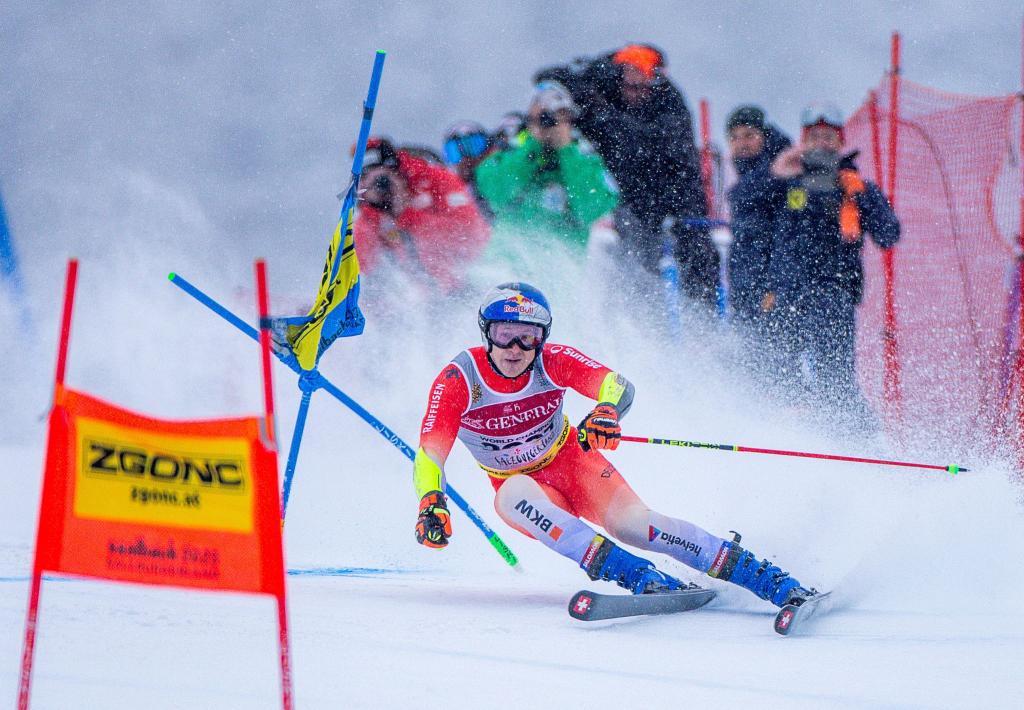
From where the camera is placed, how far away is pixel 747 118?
6281 mm

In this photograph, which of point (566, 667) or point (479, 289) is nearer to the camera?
point (566, 667)

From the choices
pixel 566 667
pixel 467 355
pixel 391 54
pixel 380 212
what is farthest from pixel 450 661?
pixel 391 54

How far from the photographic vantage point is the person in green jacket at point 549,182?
245 inches

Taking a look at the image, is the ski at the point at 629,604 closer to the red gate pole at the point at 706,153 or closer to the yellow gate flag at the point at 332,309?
the yellow gate flag at the point at 332,309

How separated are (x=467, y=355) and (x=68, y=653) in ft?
6.65

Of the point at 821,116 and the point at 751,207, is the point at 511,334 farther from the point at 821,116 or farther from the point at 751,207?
the point at 821,116

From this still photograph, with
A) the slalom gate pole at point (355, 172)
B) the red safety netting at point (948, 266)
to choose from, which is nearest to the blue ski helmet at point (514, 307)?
the slalom gate pole at point (355, 172)

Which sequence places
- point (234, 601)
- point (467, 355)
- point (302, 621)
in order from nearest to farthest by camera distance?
1. point (302, 621)
2. point (234, 601)
3. point (467, 355)

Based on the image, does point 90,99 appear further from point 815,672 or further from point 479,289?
point 815,672

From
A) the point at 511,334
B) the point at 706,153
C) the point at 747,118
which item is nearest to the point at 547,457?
the point at 511,334

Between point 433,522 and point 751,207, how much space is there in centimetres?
326

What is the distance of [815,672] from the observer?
9.65 ft

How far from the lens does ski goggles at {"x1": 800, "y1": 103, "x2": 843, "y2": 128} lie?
235 inches

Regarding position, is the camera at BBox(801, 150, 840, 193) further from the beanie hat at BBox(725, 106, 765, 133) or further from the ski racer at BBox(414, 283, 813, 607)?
the ski racer at BBox(414, 283, 813, 607)
